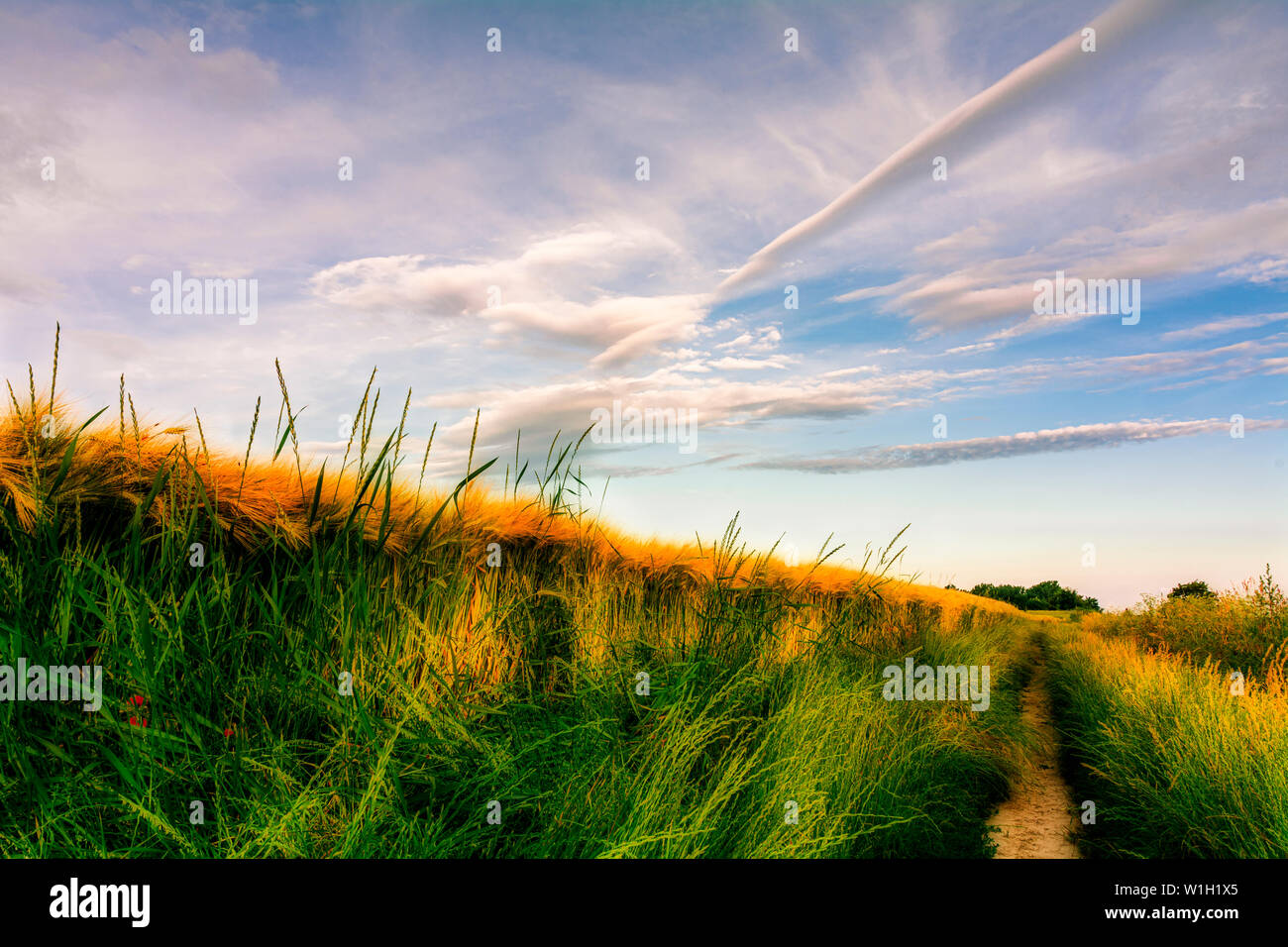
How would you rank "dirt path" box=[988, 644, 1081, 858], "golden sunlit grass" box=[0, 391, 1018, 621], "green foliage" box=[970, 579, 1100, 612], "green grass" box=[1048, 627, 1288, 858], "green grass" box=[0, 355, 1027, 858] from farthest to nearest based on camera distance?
1. "green foliage" box=[970, 579, 1100, 612]
2. "dirt path" box=[988, 644, 1081, 858]
3. "green grass" box=[1048, 627, 1288, 858]
4. "golden sunlit grass" box=[0, 391, 1018, 621]
5. "green grass" box=[0, 355, 1027, 858]

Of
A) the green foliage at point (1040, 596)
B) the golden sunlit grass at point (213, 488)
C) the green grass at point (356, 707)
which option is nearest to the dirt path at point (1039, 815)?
the green grass at point (356, 707)

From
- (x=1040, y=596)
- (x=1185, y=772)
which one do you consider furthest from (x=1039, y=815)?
(x=1040, y=596)

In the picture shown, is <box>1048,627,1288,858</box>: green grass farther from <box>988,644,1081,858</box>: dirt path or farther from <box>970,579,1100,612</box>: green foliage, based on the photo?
<box>970,579,1100,612</box>: green foliage

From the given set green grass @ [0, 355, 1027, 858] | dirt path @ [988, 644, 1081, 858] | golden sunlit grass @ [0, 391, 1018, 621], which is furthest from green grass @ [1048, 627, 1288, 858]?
golden sunlit grass @ [0, 391, 1018, 621]

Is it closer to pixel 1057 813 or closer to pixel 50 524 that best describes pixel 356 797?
pixel 50 524

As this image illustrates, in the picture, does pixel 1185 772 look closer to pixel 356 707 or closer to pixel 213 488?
pixel 356 707

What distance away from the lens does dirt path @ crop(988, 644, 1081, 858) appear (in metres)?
5.23

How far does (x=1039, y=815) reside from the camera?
6109 millimetres

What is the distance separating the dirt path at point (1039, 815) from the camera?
5.23 metres

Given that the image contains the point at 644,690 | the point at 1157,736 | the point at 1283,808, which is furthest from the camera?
the point at 1157,736
